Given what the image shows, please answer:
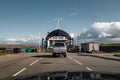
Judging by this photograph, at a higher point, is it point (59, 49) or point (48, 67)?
point (59, 49)

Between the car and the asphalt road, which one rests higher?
the car

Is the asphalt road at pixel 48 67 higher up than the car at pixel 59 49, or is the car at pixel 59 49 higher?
the car at pixel 59 49

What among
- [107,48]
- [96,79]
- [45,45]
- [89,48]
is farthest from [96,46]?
[96,79]

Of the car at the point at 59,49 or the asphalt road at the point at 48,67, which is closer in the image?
the asphalt road at the point at 48,67

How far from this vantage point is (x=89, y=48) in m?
63.5

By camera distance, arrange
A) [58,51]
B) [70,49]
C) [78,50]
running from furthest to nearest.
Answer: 1. [70,49]
2. [78,50]
3. [58,51]

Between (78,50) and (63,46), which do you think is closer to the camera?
(63,46)

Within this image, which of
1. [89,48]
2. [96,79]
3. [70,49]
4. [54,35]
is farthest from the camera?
[54,35]

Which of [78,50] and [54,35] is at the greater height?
[54,35]

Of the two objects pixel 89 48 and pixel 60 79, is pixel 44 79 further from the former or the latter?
pixel 89 48

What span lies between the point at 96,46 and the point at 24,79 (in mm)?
60871

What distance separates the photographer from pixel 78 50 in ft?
225

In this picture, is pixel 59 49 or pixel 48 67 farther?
pixel 59 49

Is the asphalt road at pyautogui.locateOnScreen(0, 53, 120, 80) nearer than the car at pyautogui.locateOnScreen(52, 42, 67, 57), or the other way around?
the asphalt road at pyautogui.locateOnScreen(0, 53, 120, 80)
